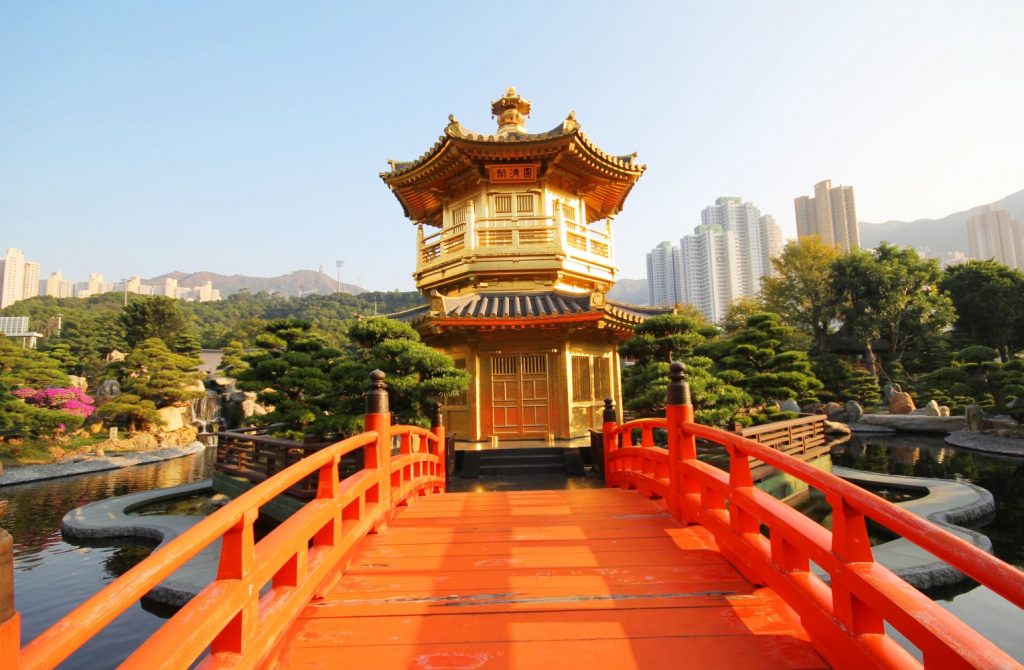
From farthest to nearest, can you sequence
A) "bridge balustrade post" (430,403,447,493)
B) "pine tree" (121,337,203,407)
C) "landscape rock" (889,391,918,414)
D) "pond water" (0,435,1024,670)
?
"pine tree" (121,337,203,407)
"landscape rock" (889,391,918,414)
"bridge balustrade post" (430,403,447,493)
"pond water" (0,435,1024,670)

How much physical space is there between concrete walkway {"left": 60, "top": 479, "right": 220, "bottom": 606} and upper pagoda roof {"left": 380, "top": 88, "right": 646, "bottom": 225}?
9545mm

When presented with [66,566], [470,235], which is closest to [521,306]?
[470,235]

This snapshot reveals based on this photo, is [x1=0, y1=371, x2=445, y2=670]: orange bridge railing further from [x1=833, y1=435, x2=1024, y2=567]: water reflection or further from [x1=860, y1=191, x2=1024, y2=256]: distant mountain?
[x1=860, y1=191, x2=1024, y2=256]: distant mountain

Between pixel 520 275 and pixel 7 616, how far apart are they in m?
12.0

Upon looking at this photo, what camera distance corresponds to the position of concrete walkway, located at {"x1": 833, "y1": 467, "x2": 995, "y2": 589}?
6.35 metres

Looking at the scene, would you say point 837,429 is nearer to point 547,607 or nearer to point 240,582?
point 547,607

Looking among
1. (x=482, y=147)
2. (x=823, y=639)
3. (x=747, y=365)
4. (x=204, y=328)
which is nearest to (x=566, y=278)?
(x=482, y=147)

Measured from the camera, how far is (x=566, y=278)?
13.2 m

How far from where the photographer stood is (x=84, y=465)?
62.4 ft

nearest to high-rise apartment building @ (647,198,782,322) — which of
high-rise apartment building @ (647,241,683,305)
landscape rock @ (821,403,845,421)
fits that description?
high-rise apartment building @ (647,241,683,305)

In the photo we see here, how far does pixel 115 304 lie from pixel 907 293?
306 feet

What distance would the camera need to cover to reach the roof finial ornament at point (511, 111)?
14.8 m

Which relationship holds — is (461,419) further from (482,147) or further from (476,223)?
(482,147)

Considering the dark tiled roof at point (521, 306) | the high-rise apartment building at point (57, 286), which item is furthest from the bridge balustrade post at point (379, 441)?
the high-rise apartment building at point (57, 286)
